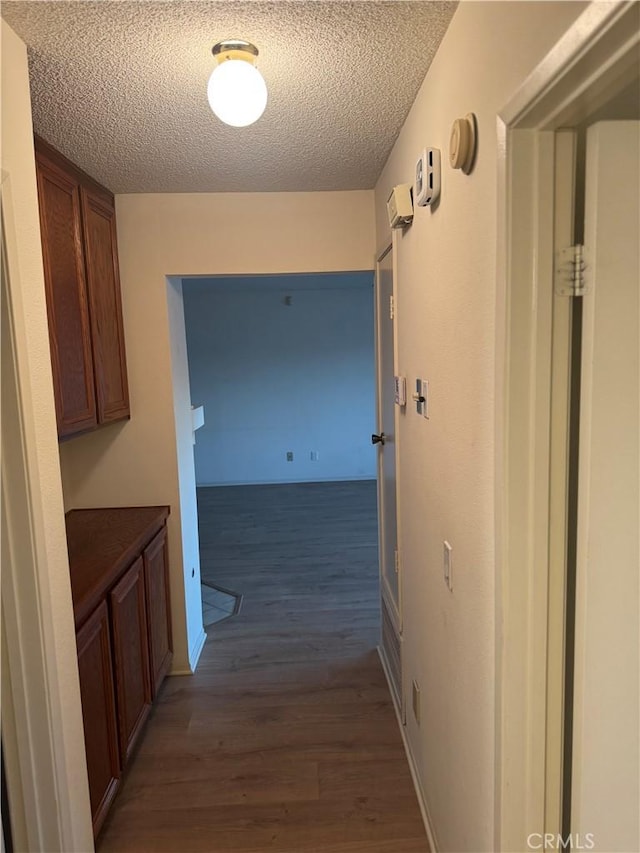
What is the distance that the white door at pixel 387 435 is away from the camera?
2.37m

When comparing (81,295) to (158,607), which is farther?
(158,607)

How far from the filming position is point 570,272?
0.94 meters

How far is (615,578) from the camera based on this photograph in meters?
0.95

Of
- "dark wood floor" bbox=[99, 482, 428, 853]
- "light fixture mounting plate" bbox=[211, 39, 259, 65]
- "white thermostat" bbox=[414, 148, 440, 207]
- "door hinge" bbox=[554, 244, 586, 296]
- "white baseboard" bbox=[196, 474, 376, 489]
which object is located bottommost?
"dark wood floor" bbox=[99, 482, 428, 853]

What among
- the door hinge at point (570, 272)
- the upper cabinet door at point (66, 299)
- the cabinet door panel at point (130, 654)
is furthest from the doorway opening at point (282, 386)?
the door hinge at point (570, 272)

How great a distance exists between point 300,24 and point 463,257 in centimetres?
70

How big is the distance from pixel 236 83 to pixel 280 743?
2426mm

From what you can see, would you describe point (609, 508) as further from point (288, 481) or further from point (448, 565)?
point (288, 481)

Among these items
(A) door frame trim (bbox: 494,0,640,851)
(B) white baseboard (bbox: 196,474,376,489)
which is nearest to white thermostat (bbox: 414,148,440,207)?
(A) door frame trim (bbox: 494,0,640,851)

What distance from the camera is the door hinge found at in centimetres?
93

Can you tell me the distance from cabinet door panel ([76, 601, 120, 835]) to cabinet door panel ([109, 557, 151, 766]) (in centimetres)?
6

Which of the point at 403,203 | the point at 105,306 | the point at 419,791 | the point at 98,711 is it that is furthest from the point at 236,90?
the point at 419,791

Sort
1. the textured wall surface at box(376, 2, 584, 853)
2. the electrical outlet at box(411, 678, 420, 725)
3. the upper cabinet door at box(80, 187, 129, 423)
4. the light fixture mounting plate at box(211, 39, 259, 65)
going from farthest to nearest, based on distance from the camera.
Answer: the upper cabinet door at box(80, 187, 129, 423), the electrical outlet at box(411, 678, 420, 725), the light fixture mounting plate at box(211, 39, 259, 65), the textured wall surface at box(376, 2, 584, 853)

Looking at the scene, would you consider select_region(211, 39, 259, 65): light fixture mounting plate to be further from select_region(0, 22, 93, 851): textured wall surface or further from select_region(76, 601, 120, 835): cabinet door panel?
select_region(76, 601, 120, 835): cabinet door panel
